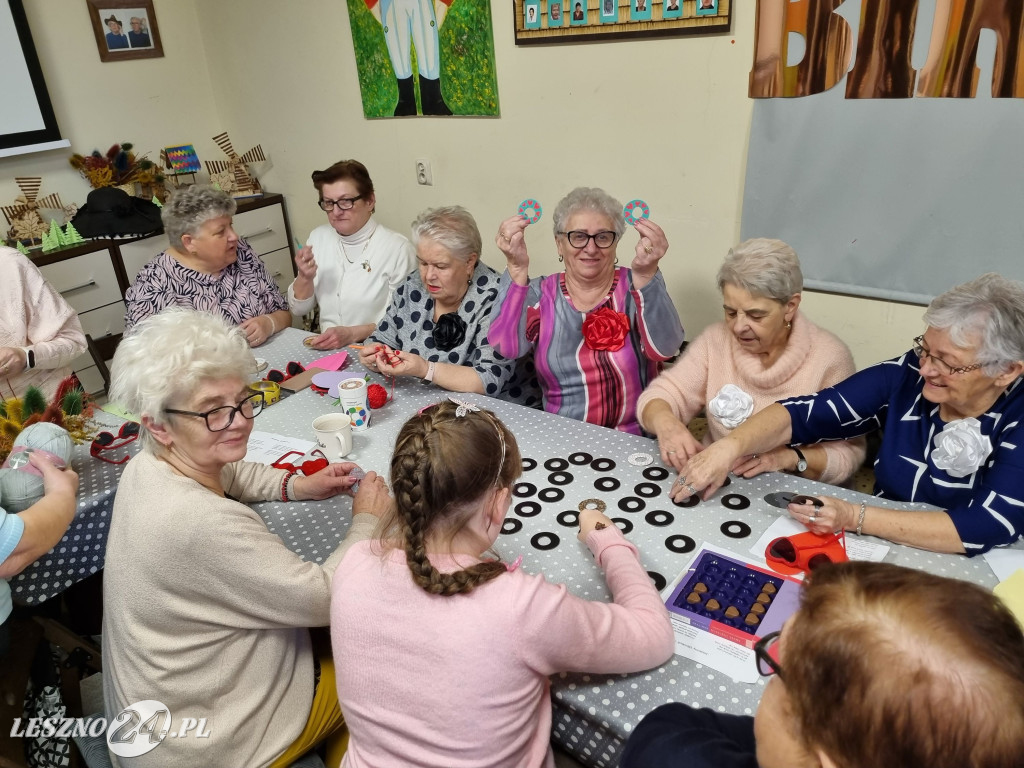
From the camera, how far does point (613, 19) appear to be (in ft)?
9.23

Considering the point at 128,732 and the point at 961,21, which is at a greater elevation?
the point at 961,21

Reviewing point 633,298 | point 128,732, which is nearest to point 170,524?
point 128,732

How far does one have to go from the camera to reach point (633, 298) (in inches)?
86.1

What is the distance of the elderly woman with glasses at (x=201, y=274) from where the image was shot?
2650 millimetres

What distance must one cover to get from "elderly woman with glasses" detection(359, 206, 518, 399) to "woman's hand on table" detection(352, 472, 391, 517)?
61 cm

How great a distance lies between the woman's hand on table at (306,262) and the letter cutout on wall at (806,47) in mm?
1812

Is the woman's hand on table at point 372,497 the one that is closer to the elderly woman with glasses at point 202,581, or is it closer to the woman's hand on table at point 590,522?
the elderly woman with glasses at point 202,581

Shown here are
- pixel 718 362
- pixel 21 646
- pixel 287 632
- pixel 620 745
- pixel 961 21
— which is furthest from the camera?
pixel 961 21

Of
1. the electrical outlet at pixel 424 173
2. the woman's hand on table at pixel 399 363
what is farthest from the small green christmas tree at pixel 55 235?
the woman's hand on table at pixel 399 363

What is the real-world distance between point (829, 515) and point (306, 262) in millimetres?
2189

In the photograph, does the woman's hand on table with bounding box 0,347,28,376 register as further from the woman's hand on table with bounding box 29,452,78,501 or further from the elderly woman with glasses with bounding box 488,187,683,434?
the elderly woman with glasses with bounding box 488,187,683,434

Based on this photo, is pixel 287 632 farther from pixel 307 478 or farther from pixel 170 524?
pixel 307 478

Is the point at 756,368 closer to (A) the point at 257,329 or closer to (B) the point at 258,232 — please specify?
(A) the point at 257,329

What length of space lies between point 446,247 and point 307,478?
3.06 feet
